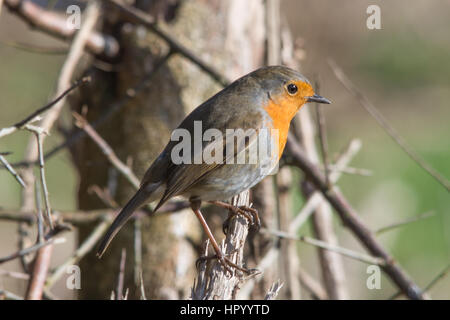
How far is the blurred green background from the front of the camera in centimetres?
638

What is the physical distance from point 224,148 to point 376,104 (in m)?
6.86

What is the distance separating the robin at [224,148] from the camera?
2887mm

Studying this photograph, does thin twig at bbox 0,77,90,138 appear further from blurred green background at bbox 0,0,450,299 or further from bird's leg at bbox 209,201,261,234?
blurred green background at bbox 0,0,450,299

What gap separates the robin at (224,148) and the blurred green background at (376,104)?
10.4 ft

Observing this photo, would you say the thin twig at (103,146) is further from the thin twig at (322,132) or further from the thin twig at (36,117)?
the thin twig at (322,132)

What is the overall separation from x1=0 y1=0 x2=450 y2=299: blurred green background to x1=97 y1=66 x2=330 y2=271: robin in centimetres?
318
